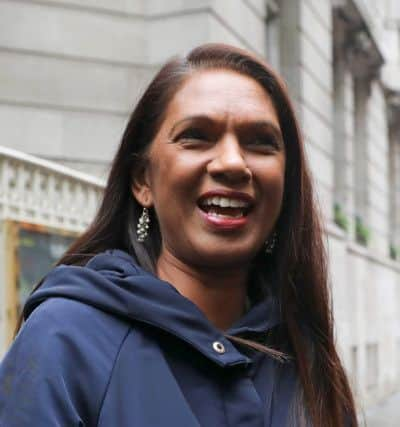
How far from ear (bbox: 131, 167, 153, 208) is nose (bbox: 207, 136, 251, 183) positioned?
0.26 meters

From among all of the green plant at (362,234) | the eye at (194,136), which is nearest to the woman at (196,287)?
the eye at (194,136)

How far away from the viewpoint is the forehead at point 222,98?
6.43ft

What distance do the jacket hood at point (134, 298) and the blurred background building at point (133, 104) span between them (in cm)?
151

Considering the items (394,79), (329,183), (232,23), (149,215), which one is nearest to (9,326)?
(149,215)

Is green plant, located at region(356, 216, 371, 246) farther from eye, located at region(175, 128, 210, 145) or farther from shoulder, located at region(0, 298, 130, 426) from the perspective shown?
shoulder, located at region(0, 298, 130, 426)

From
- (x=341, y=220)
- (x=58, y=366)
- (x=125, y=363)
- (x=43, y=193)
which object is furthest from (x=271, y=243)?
(x=341, y=220)

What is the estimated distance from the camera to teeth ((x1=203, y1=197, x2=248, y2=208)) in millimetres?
1959

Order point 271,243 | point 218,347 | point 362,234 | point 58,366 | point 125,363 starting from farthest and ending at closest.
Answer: point 362,234 → point 271,243 → point 218,347 → point 125,363 → point 58,366

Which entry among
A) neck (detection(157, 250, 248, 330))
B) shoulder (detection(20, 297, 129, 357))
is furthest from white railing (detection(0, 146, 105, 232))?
shoulder (detection(20, 297, 129, 357))

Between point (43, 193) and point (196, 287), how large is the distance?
4330 millimetres

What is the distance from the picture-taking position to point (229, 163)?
1.91 metres

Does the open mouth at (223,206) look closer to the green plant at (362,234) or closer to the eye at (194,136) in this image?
the eye at (194,136)

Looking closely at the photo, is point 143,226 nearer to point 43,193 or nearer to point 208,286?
point 208,286

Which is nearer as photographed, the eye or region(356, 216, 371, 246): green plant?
the eye
